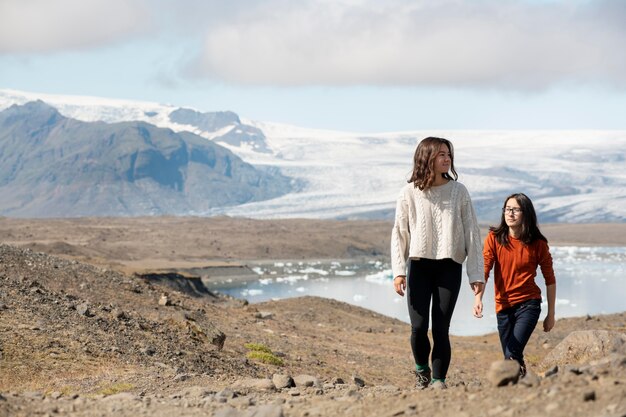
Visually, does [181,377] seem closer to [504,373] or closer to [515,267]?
[515,267]

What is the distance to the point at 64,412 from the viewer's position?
712 cm

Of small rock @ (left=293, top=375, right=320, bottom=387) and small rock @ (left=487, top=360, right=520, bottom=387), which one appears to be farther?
small rock @ (left=293, top=375, right=320, bottom=387)

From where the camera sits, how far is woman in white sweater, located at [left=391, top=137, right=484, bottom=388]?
7715 millimetres

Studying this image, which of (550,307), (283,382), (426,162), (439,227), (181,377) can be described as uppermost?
(426,162)

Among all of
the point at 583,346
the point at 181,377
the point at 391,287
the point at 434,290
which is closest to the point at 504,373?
the point at 434,290

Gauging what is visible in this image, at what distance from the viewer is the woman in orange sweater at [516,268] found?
787 cm

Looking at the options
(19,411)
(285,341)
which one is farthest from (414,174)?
(285,341)

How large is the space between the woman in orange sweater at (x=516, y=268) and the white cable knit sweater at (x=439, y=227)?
0.25 metres

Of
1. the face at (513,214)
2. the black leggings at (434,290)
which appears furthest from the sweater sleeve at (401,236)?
the face at (513,214)

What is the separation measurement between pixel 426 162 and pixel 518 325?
153 centimetres

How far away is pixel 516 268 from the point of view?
7.91 metres

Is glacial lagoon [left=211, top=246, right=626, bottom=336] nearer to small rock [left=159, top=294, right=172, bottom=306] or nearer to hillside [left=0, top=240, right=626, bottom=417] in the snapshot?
hillside [left=0, top=240, right=626, bottom=417]

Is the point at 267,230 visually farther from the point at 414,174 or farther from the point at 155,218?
the point at 414,174

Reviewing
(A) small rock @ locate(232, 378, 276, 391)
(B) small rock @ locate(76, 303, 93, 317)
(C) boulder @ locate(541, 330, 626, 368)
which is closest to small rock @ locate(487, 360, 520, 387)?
(A) small rock @ locate(232, 378, 276, 391)
